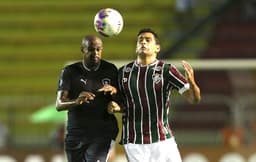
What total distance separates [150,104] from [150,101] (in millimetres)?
25

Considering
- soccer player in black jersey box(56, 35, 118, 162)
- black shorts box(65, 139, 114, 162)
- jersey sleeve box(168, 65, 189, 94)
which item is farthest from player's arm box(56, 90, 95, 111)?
jersey sleeve box(168, 65, 189, 94)

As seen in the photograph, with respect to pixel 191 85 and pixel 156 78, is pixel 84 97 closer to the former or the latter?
pixel 156 78

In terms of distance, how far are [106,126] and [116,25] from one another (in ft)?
2.83

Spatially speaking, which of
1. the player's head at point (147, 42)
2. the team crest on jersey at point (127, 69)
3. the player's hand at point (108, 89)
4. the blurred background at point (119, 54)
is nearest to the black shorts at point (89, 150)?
the player's hand at point (108, 89)

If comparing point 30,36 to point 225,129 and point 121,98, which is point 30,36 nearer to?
point 225,129

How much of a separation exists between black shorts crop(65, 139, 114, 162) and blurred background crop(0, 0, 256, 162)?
4377 millimetres

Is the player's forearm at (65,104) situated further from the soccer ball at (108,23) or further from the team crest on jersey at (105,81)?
the soccer ball at (108,23)

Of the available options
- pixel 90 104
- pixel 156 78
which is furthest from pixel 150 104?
pixel 90 104

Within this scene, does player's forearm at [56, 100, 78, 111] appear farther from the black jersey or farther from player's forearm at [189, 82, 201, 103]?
player's forearm at [189, 82, 201, 103]

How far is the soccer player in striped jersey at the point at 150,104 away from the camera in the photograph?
275 inches

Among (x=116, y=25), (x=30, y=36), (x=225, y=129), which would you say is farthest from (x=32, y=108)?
(x=116, y=25)

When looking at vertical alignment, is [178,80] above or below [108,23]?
below

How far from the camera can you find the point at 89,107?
277 inches

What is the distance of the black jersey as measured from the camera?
7.06 meters
